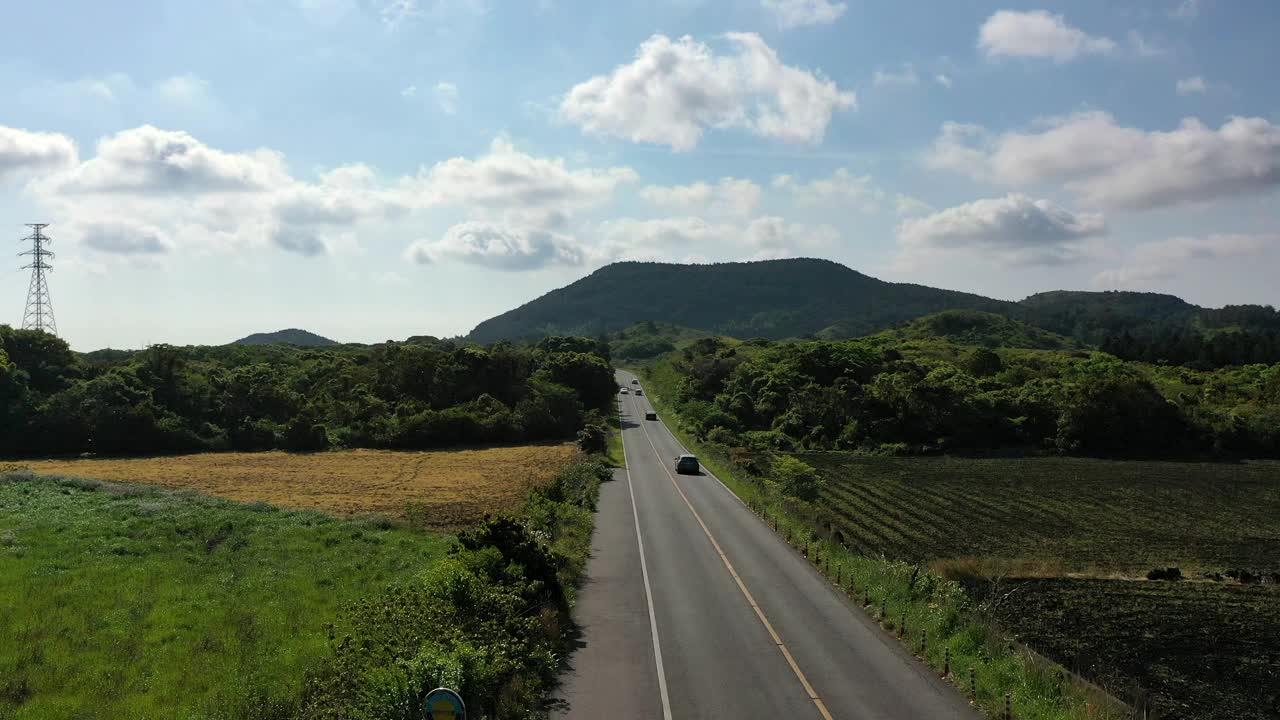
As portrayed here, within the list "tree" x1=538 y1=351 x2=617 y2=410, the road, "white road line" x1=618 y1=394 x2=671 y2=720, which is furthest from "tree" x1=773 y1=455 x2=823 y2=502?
"tree" x1=538 y1=351 x2=617 y2=410

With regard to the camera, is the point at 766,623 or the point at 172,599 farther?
the point at 172,599

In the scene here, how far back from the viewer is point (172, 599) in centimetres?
2359

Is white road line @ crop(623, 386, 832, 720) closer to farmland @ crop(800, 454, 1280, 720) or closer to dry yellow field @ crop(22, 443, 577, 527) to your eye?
farmland @ crop(800, 454, 1280, 720)

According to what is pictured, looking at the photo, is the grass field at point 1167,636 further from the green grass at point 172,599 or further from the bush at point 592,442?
the bush at point 592,442

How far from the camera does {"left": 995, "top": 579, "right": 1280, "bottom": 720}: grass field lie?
20938mm

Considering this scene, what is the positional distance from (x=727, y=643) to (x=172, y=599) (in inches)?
663

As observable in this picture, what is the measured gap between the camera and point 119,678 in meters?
17.4

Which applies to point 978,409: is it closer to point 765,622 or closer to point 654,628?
point 765,622

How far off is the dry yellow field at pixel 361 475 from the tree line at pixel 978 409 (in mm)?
25487

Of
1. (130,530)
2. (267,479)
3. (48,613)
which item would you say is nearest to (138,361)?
(267,479)

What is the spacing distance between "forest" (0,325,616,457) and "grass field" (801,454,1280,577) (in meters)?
37.3

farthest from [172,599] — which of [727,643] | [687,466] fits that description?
[687,466]

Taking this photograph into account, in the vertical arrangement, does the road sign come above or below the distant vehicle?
above

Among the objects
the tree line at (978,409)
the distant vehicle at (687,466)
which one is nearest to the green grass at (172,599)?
the distant vehicle at (687,466)
